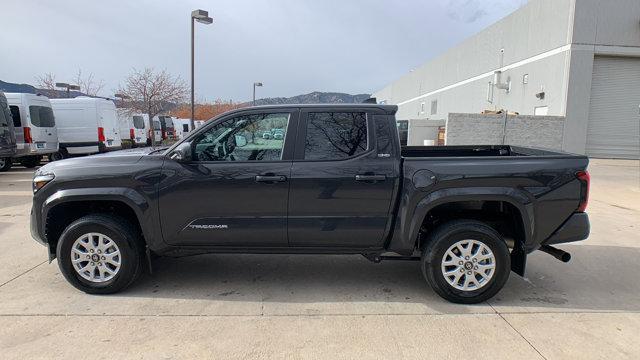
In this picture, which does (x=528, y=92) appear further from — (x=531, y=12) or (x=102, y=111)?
(x=102, y=111)

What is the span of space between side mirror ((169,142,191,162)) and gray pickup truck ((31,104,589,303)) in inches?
0.5

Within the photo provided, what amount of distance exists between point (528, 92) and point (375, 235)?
22.5 meters

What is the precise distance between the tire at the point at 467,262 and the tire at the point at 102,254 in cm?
276

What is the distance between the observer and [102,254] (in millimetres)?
4242

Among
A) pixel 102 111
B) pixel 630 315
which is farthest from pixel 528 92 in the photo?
pixel 630 315

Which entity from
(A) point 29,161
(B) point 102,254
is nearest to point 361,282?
(B) point 102,254

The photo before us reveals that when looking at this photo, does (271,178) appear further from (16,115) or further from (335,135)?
(16,115)

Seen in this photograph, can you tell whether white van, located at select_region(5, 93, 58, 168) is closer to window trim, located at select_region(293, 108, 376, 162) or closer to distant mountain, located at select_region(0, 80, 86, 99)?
window trim, located at select_region(293, 108, 376, 162)

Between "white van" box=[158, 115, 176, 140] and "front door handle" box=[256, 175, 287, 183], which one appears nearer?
"front door handle" box=[256, 175, 287, 183]

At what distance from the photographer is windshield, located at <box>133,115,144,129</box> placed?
25.8 meters

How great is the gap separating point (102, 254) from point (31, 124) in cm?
1339

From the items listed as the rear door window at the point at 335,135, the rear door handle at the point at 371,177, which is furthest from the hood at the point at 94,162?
the rear door handle at the point at 371,177

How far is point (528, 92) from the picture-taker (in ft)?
77.2

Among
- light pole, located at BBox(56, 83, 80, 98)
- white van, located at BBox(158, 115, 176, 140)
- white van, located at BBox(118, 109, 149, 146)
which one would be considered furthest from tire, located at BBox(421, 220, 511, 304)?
light pole, located at BBox(56, 83, 80, 98)
